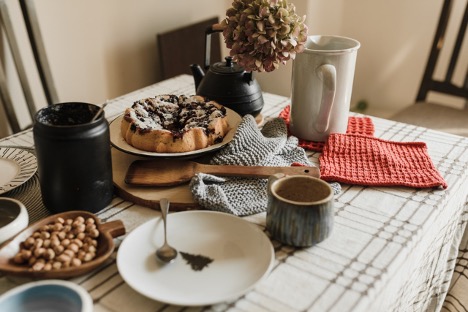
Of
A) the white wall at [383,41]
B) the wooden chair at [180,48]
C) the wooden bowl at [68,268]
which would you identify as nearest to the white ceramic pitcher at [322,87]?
the wooden bowl at [68,268]

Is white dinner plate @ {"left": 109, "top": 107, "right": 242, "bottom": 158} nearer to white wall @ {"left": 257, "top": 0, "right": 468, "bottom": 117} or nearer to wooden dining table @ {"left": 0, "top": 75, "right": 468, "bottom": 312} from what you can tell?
wooden dining table @ {"left": 0, "top": 75, "right": 468, "bottom": 312}

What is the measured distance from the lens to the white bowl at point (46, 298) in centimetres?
61

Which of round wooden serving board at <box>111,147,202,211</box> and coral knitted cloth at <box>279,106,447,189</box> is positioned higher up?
round wooden serving board at <box>111,147,202,211</box>

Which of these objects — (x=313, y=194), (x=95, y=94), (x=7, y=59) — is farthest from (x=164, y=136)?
(x=95, y=94)

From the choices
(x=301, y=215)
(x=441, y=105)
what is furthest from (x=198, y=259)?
(x=441, y=105)

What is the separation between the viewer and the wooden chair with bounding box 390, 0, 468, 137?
1.77 meters

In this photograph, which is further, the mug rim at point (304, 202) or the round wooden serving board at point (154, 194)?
the round wooden serving board at point (154, 194)

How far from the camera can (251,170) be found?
2.94ft

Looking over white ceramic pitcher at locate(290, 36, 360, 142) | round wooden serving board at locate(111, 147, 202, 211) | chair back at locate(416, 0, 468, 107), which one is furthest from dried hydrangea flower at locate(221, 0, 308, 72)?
chair back at locate(416, 0, 468, 107)

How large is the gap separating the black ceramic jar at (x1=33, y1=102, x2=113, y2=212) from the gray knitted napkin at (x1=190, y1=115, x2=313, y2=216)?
6.3 inches

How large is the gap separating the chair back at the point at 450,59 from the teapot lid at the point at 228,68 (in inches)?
47.5

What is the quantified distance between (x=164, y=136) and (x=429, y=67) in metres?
1.47

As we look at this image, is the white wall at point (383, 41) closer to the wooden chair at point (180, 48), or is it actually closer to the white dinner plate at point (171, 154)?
the wooden chair at point (180, 48)

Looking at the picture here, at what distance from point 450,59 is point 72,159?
172 centimetres
